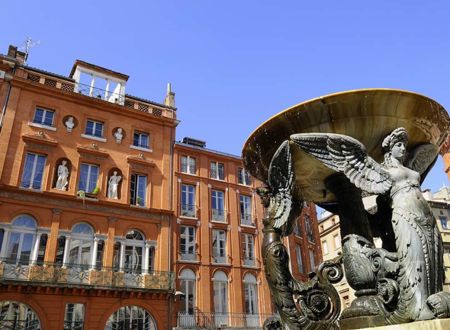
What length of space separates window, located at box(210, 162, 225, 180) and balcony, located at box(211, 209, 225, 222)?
2561 mm

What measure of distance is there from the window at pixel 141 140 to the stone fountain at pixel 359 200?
20.0m

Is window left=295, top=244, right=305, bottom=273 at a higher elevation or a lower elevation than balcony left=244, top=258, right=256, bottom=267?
higher

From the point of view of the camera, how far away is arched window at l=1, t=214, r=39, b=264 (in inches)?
749

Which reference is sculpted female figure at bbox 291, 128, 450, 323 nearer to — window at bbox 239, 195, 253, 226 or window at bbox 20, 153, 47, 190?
window at bbox 20, 153, 47, 190

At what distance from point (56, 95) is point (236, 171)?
43.5ft

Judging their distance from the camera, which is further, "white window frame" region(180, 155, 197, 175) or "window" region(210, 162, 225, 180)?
"window" region(210, 162, 225, 180)

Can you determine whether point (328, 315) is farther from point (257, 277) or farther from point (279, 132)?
point (257, 277)

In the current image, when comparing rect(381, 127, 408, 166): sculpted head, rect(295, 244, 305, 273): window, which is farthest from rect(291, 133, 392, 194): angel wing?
rect(295, 244, 305, 273): window

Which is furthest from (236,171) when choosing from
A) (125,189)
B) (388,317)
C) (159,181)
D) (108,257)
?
(388,317)

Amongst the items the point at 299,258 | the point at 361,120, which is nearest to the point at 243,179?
the point at 299,258

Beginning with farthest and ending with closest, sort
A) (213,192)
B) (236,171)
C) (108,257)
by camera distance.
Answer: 1. (236,171)
2. (213,192)
3. (108,257)

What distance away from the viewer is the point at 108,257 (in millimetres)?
21141

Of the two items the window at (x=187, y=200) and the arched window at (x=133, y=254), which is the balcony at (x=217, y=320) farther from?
the window at (x=187, y=200)

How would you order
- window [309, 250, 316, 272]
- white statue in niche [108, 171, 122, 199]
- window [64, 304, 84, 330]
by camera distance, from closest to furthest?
window [64, 304, 84, 330] → white statue in niche [108, 171, 122, 199] → window [309, 250, 316, 272]
